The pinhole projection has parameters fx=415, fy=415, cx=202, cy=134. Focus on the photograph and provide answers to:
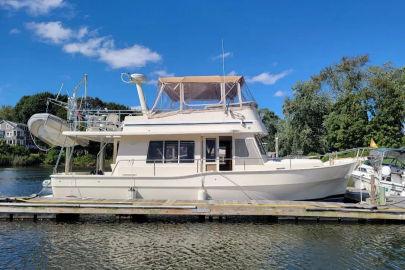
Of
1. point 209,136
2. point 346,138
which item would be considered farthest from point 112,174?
point 346,138

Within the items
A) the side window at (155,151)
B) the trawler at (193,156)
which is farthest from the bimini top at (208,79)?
the side window at (155,151)

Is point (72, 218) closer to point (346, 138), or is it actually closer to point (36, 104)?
point (346, 138)

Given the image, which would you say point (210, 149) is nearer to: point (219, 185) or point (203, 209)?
point (219, 185)

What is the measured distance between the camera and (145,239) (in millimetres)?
11688

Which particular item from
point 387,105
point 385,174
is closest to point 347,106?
point 387,105

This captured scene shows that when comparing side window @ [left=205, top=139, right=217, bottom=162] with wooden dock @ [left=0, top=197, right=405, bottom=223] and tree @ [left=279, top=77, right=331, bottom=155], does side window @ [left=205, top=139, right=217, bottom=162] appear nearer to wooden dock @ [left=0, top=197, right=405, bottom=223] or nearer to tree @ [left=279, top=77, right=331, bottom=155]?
wooden dock @ [left=0, top=197, right=405, bottom=223]

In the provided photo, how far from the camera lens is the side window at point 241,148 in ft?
49.9

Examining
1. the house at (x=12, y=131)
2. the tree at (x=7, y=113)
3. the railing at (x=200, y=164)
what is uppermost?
the tree at (x=7, y=113)

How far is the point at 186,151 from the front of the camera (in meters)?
15.3

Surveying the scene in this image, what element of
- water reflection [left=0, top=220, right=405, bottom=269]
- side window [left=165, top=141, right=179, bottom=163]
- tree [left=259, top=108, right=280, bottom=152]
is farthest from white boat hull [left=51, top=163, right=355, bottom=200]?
tree [left=259, top=108, right=280, bottom=152]

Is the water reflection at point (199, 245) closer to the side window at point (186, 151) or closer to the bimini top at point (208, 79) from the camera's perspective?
the side window at point (186, 151)

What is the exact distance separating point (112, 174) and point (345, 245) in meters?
8.54

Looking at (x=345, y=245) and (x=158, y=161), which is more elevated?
(x=158, y=161)

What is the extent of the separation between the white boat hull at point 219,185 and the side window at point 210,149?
0.92 meters
